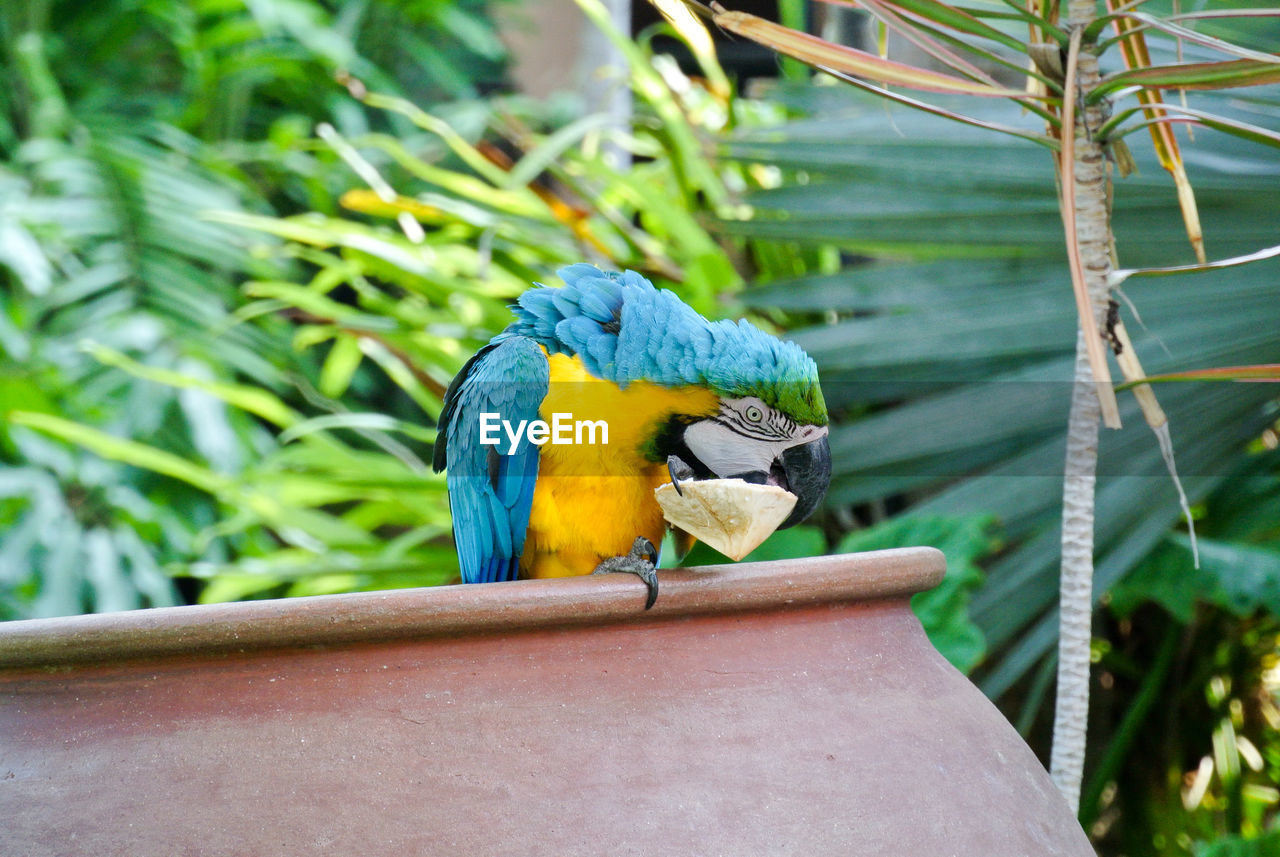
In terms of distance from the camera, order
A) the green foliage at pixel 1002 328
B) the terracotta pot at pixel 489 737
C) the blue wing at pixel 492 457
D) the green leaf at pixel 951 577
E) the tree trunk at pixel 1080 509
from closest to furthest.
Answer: the terracotta pot at pixel 489 737
the tree trunk at pixel 1080 509
the blue wing at pixel 492 457
the green leaf at pixel 951 577
the green foliage at pixel 1002 328

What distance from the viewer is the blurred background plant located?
110 centimetres

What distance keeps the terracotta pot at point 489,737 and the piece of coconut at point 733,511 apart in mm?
89

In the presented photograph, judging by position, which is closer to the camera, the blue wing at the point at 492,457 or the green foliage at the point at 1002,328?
the blue wing at the point at 492,457

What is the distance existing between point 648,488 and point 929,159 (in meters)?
0.64

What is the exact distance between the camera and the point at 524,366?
75cm

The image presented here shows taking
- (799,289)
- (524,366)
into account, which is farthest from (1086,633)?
(799,289)

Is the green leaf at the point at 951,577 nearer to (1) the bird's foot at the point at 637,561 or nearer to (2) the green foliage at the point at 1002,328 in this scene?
(2) the green foliage at the point at 1002,328

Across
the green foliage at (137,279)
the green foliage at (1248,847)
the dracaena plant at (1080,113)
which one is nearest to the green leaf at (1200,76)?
the dracaena plant at (1080,113)

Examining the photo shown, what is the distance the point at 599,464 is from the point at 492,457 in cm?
11

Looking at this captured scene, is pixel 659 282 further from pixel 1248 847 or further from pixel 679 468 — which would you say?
pixel 1248 847

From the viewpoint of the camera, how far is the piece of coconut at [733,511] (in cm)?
60

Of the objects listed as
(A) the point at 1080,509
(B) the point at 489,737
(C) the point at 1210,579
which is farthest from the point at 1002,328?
(B) the point at 489,737

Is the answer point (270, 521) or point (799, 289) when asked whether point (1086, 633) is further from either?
point (270, 521)

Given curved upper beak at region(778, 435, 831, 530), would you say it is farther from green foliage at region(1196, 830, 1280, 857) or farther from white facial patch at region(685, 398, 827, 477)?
green foliage at region(1196, 830, 1280, 857)
